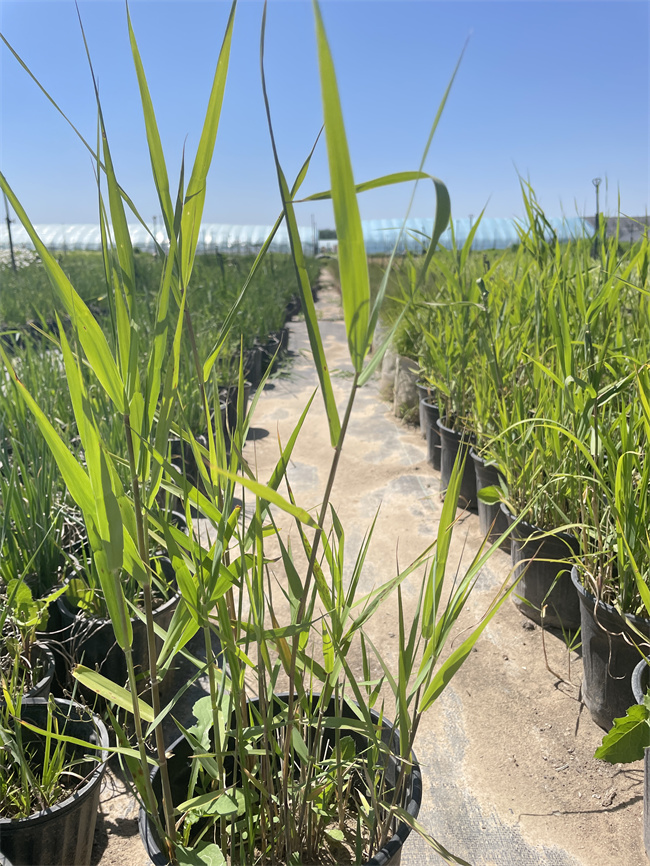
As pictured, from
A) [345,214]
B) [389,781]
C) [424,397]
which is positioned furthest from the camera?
[424,397]

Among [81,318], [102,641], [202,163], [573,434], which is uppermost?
[202,163]

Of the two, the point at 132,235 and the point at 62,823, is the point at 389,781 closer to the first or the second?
the point at 62,823

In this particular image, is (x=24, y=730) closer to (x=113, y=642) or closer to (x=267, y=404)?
(x=113, y=642)

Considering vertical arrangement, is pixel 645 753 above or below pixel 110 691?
below

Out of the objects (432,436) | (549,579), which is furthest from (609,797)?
(432,436)

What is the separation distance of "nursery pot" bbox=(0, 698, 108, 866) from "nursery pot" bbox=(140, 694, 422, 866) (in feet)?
0.34

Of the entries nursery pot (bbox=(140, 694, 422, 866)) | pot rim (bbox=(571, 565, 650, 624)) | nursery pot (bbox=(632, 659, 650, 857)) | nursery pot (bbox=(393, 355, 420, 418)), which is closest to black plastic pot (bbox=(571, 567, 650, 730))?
pot rim (bbox=(571, 565, 650, 624))

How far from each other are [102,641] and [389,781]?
798 millimetres

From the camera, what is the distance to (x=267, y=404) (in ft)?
13.9

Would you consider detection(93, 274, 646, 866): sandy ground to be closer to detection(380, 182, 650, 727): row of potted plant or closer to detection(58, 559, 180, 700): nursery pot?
detection(380, 182, 650, 727): row of potted plant

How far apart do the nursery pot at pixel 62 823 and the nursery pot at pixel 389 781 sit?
102mm

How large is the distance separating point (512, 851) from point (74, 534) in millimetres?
1262

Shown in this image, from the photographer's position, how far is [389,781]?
87 cm

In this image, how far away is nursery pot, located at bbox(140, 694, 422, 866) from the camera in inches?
29.0
